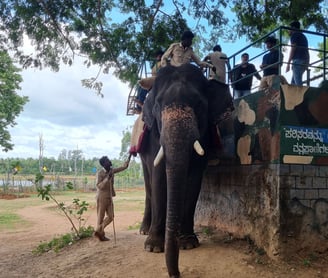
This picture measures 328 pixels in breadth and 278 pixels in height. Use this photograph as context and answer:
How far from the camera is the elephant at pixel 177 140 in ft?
19.5

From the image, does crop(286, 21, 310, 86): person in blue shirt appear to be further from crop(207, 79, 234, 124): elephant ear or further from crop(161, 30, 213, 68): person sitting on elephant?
crop(161, 30, 213, 68): person sitting on elephant

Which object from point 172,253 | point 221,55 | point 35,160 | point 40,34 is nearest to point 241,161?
point 221,55

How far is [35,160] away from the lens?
82.2 meters

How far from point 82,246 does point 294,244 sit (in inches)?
172

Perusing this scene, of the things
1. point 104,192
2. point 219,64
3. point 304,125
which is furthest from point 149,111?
point 304,125

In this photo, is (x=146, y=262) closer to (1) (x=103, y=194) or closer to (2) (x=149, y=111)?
(1) (x=103, y=194)

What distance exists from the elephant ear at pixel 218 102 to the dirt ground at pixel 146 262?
2.27 meters

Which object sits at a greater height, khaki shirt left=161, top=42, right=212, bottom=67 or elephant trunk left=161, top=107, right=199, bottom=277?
khaki shirt left=161, top=42, right=212, bottom=67

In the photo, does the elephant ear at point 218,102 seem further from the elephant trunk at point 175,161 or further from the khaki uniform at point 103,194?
the khaki uniform at point 103,194

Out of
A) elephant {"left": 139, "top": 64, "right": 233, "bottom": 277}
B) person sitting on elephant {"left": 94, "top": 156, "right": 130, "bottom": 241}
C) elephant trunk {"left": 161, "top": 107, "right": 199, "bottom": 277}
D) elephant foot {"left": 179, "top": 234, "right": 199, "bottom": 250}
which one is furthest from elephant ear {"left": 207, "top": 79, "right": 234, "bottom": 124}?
person sitting on elephant {"left": 94, "top": 156, "right": 130, "bottom": 241}

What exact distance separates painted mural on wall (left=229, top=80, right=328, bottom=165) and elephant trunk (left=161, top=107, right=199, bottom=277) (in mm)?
1438

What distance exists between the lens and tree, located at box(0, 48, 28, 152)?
104 feet

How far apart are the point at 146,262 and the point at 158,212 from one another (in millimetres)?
931

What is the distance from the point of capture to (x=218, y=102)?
7379 mm
